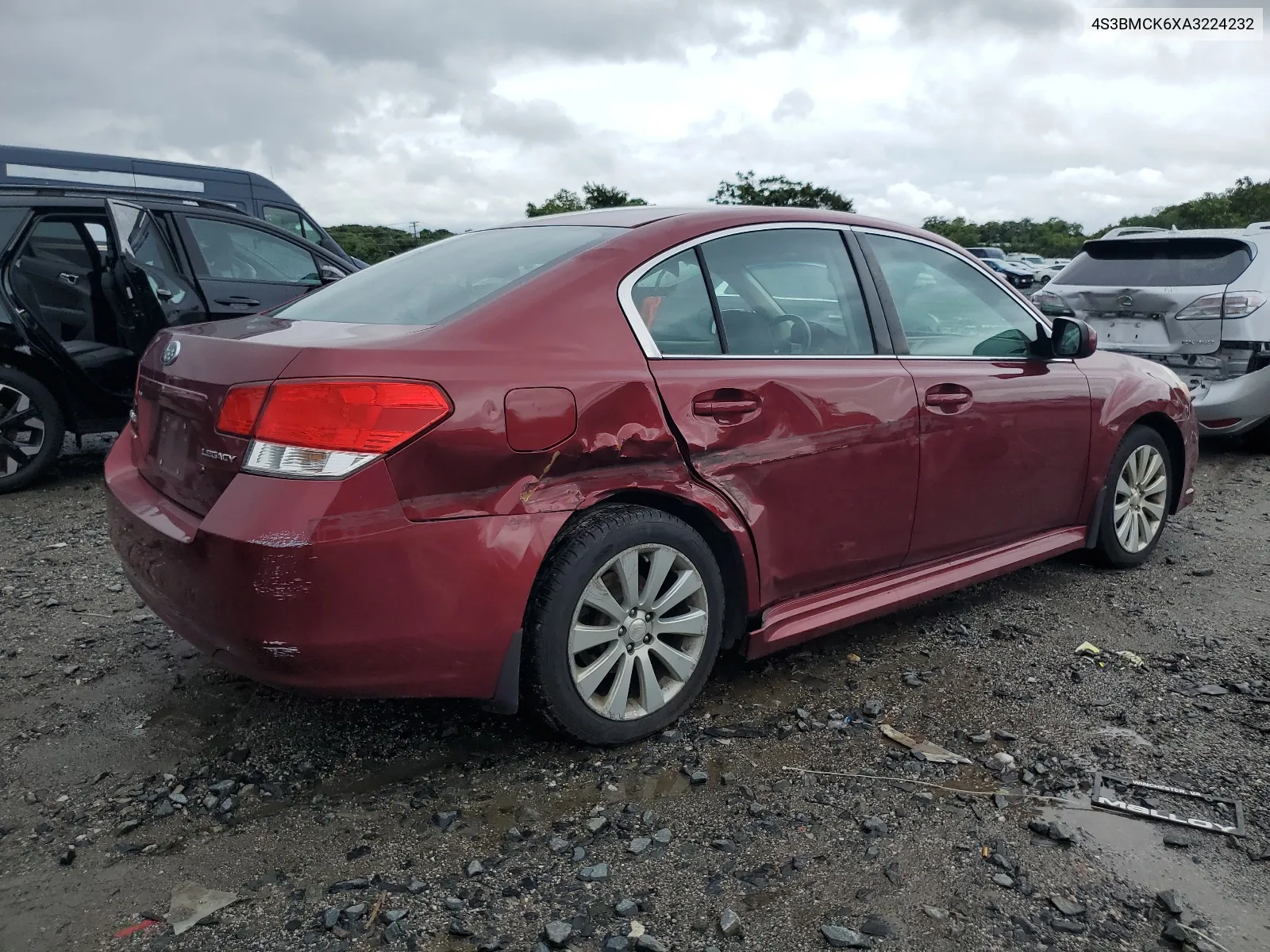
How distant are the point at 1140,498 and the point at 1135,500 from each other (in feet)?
0.15

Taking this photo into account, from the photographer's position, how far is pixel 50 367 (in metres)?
5.89

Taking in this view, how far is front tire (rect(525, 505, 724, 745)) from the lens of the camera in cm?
259

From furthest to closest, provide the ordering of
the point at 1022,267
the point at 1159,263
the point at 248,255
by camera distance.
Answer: the point at 1022,267, the point at 1159,263, the point at 248,255

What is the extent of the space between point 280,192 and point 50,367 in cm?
1063

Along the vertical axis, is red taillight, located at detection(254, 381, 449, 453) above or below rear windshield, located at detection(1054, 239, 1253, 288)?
below

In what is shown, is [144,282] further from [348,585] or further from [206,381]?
[348,585]

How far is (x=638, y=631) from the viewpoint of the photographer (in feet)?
9.12

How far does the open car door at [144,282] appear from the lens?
5922mm

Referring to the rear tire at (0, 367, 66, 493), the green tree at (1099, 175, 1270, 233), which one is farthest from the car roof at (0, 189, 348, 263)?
the green tree at (1099, 175, 1270, 233)

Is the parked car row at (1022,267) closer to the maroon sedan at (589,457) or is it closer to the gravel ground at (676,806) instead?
the maroon sedan at (589,457)

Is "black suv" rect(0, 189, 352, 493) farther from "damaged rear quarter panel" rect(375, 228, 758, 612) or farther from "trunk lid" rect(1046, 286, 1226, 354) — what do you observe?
"trunk lid" rect(1046, 286, 1226, 354)

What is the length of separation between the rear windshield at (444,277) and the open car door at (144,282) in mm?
3002

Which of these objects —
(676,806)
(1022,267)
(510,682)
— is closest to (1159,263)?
(676,806)

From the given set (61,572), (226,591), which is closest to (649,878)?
(226,591)
